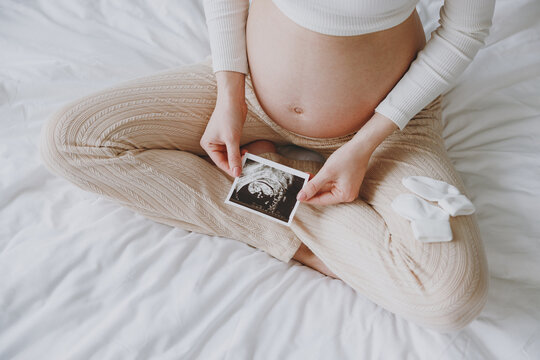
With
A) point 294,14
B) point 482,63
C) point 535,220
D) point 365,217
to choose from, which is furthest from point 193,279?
point 482,63

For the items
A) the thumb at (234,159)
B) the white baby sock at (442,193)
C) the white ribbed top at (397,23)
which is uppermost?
the white ribbed top at (397,23)

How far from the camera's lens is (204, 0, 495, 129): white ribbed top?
0.84m

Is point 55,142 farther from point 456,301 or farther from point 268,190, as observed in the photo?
point 456,301

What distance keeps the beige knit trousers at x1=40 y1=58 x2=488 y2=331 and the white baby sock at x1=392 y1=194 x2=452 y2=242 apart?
2 cm

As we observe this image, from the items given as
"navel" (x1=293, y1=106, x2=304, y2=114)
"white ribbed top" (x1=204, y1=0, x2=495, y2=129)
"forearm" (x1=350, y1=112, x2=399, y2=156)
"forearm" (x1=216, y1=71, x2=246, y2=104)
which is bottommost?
"forearm" (x1=350, y1=112, x2=399, y2=156)

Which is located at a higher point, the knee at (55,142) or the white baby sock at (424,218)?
the knee at (55,142)

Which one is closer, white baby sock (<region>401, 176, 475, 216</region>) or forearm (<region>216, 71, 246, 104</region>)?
white baby sock (<region>401, 176, 475, 216</region>)

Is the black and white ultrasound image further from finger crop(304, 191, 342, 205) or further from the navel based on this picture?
the navel

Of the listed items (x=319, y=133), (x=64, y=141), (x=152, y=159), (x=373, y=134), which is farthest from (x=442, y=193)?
(x=64, y=141)

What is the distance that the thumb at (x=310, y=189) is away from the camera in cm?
90

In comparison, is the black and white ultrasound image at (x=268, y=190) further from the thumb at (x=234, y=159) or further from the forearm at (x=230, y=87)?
the forearm at (x=230, y=87)

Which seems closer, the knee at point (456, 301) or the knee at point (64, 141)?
the knee at point (456, 301)

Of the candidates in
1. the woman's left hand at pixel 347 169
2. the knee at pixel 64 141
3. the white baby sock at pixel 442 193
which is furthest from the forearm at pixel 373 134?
the knee at pixel 64 141

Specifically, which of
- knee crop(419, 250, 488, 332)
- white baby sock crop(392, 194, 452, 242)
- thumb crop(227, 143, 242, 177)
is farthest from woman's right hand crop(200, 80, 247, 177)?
knee crop(419, 250, 488, 332)
